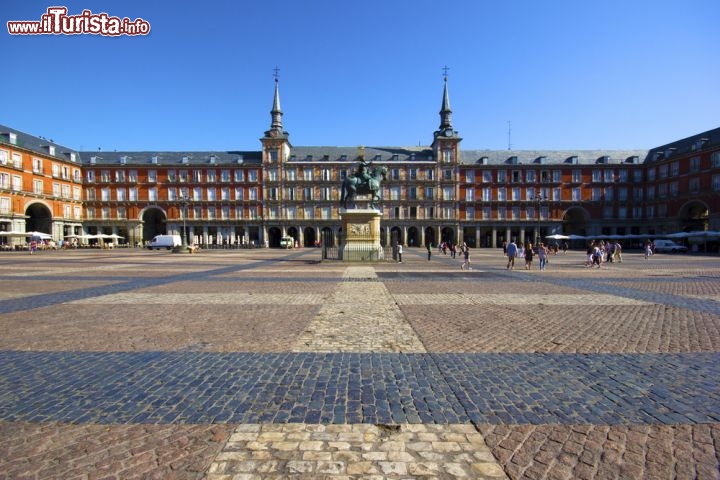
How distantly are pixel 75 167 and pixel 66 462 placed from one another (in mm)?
72623

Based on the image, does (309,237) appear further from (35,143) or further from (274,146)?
(35,143)

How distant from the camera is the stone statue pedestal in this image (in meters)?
22.2

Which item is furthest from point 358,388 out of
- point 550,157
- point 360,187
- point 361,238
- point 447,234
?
point 550,157

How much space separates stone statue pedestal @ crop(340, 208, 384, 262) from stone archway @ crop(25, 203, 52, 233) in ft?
176

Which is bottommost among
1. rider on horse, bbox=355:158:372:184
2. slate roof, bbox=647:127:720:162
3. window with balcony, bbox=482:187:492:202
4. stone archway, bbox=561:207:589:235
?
stone archway, bbox=561:207:589:235

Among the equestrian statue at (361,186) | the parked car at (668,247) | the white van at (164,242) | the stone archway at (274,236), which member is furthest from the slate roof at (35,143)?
the parked car at (668,247)

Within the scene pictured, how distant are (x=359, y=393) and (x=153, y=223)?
70.9 metres

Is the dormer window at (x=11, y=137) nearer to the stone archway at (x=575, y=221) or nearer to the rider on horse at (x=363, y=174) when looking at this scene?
the rider on horse at (x=363, y=174)

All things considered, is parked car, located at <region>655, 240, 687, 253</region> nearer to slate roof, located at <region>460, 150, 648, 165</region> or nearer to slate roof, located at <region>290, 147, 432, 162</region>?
slate roof, located at <region>460, 150, 648, 165</region>

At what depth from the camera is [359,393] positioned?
→ 12.0 ft

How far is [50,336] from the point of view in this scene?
5.75 meters

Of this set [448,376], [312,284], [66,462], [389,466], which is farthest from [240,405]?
[312,284]

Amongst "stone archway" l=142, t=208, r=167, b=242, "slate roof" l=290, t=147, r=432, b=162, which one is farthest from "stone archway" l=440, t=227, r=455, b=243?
"stone archway" l=142, t=208, r=167, b=242

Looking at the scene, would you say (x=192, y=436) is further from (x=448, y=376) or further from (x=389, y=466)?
(x=448, y=376)
